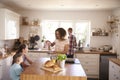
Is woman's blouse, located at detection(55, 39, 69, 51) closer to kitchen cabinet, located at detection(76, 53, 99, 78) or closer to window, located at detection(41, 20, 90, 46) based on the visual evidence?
kitchen cabinet, located at detection(76, 53, 99, 78)

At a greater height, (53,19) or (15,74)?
(53,19)

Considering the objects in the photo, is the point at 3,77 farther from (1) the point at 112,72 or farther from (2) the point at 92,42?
(2) the point at 92,42

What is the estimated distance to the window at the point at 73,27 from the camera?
612 cm

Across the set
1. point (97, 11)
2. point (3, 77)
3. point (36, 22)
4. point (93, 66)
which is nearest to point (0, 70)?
point (3, 77)

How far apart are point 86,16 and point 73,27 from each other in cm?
64

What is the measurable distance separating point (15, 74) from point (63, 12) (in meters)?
3.86

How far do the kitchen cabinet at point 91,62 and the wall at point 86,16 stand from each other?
2.46ft

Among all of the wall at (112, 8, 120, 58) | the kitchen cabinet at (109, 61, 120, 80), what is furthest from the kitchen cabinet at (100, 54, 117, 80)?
the kitchen cabinet at (109, 61, 120, 80)

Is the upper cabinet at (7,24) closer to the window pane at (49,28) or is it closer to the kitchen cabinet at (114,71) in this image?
the window pane at (49,28)

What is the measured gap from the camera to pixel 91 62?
5375mm

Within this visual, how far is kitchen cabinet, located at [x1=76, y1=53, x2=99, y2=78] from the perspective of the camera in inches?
210

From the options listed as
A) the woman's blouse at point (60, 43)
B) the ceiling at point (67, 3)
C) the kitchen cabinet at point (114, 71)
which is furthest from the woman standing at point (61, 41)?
the ceiling at point (67, 3)

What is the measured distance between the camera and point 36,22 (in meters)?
5.98

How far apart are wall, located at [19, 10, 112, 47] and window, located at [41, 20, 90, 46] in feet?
0.62
